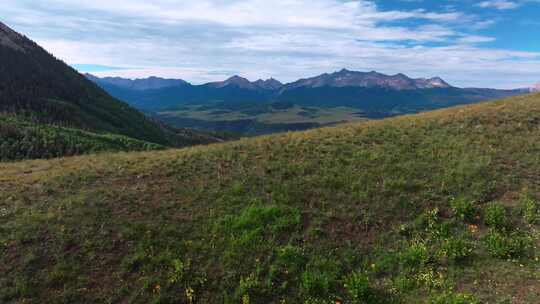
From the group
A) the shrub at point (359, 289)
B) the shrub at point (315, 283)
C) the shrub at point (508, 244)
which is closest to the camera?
the shrub at point (359, 289)

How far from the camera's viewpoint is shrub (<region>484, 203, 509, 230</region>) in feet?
46.6

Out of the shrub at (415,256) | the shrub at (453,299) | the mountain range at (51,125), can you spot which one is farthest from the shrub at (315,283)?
the mountain range at (51,125)

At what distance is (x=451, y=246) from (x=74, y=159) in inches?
918


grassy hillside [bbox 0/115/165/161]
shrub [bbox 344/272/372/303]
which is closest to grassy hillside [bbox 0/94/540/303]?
shrub [bbox 344/272/372/303]

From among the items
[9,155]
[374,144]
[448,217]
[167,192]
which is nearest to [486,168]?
[448,217]

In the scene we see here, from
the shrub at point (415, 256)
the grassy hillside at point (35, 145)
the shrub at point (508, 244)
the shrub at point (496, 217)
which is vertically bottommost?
the grassy hillside at point (35, 145)

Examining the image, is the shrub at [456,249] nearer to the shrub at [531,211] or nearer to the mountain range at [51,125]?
the shrub at [531,211]

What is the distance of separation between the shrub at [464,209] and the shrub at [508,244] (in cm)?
141

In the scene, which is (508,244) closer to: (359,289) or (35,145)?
(359,289)

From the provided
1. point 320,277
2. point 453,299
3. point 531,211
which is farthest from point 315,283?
point 531,211

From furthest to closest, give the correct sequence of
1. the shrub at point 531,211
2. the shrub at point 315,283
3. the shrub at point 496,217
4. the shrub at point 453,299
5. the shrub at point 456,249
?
the shrub at point 531,211 → the shrub at point 496,217 → the shrub at point 456,249 → the shrub at point 315,283 → the shrub at point 453,299

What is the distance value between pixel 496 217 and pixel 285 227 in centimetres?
815

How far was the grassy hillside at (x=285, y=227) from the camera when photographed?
11.9 meters

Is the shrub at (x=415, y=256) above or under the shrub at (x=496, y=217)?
under
